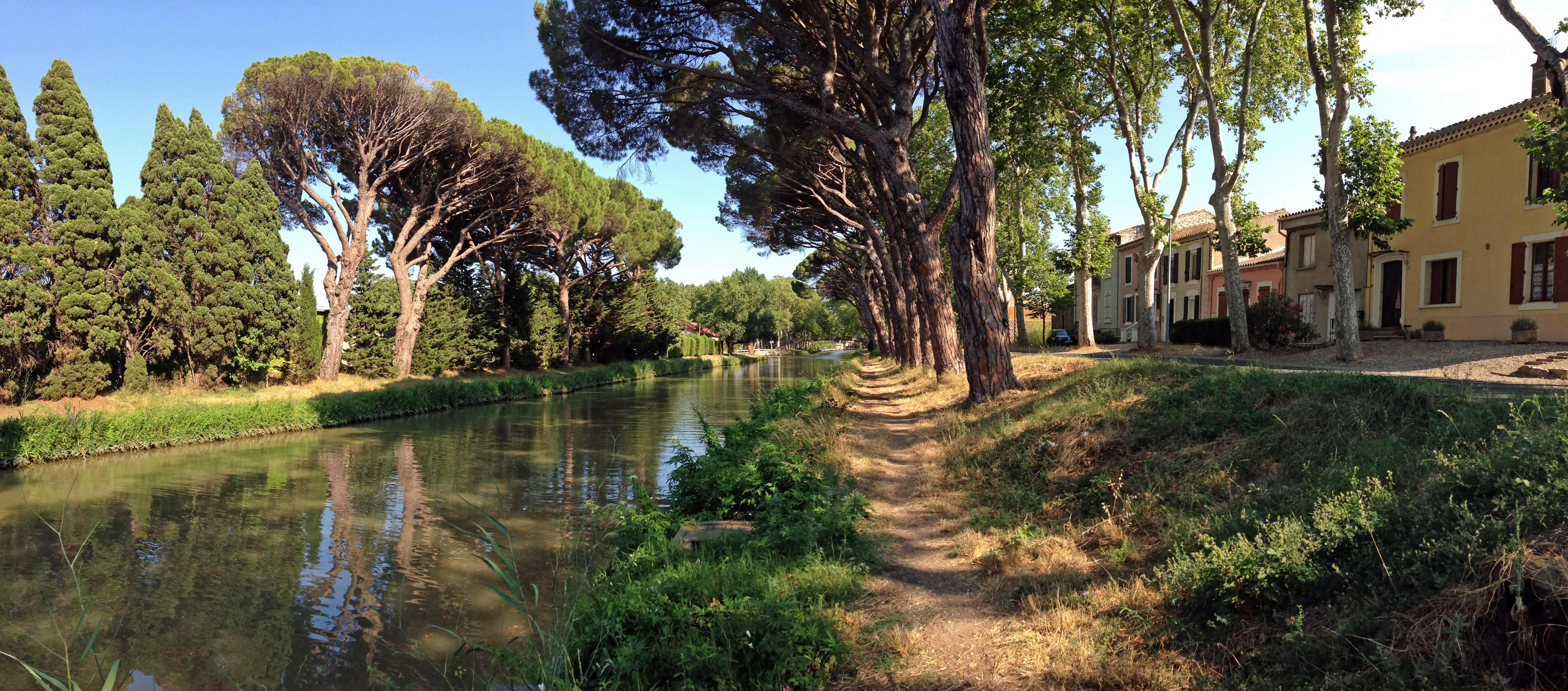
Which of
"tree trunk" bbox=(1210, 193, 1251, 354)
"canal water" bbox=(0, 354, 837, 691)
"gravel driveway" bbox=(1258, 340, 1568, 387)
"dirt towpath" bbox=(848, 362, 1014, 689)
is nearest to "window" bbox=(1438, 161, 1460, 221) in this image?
"gravel driveway" bbox=(1258, 340, 1568, 387)

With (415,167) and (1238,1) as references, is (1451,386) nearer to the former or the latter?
(1238,1)

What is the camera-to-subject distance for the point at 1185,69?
2106cm

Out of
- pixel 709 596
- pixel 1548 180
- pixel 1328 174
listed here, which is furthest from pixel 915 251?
pixel 1548 180

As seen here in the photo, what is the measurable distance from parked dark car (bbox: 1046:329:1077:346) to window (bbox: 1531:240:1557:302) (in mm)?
23588

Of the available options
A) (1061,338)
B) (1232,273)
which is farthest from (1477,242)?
(1061,338)

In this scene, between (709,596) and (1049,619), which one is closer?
(1049,619)

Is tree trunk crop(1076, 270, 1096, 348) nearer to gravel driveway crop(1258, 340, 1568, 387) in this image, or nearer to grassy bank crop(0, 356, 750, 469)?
gravel driveway crop(1258, 340, 1568, 387)

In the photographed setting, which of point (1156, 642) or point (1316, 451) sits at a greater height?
point (1316, 451)

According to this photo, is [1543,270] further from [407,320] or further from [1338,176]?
[407,320]

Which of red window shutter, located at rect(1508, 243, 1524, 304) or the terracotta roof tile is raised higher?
the terracotta roof tile

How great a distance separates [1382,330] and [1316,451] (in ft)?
Result: 65.6

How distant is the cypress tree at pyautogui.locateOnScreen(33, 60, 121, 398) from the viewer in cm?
1695

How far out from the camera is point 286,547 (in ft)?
27.3

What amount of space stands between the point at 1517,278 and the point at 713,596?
21.9 m
